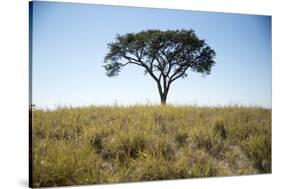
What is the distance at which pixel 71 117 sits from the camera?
688cm

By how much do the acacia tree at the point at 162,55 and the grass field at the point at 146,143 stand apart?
41 centimetres

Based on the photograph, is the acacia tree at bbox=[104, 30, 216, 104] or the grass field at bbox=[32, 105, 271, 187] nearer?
the grass field at bbox=[32, 105, 271, 187]

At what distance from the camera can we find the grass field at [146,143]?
664cm

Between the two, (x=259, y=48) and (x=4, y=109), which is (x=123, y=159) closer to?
(x=4, y=109)

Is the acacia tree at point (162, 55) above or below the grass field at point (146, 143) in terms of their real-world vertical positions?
above

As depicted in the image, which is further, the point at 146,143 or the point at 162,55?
the point at 162,55

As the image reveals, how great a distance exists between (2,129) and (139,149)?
159cm

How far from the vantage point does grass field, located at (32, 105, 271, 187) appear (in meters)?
6.64

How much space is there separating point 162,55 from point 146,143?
1115mm

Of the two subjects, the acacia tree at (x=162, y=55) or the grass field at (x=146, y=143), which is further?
the acacia tree at (x=162, y=55)

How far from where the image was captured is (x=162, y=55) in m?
7.38

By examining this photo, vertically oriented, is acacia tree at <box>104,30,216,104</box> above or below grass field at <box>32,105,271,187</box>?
above

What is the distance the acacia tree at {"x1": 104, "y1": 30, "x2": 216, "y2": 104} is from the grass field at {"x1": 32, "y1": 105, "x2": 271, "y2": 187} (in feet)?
1.36

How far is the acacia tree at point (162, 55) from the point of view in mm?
7113
